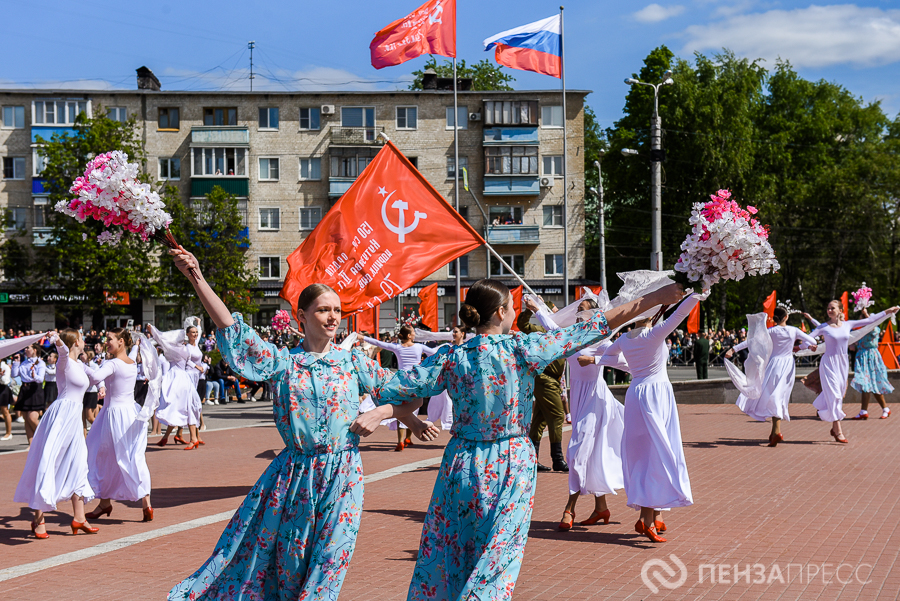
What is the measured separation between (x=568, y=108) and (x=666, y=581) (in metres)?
48.9

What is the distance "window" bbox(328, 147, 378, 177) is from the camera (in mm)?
52688

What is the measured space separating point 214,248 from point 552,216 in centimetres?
2000

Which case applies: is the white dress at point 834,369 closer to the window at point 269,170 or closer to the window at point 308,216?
the window at point 308,216

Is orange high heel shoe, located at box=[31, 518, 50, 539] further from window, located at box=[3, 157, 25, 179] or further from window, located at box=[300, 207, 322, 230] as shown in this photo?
window, located at box=[3, 157, 25, 179]

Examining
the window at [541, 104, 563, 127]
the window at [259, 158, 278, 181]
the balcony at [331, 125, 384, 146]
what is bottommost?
the window at [259, 158, 278, 181]

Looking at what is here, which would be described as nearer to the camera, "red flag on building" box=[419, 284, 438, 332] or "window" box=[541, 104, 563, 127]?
"red flag on building" box=[419, 284, 438, 332]

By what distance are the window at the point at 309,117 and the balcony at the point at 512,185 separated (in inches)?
414

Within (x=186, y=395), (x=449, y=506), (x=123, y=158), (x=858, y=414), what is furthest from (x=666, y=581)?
(x=858, y=414)

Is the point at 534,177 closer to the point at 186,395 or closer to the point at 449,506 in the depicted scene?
the point at 186,395

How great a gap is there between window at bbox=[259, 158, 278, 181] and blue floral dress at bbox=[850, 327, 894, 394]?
41.1 meters

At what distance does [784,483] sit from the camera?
10.1 metres

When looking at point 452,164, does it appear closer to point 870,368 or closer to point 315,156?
point 315,156

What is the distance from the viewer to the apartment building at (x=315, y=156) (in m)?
52.2

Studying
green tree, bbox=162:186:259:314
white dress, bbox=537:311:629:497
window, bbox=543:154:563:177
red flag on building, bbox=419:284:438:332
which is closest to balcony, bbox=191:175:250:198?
green tree, bbox=162:186:259:314
